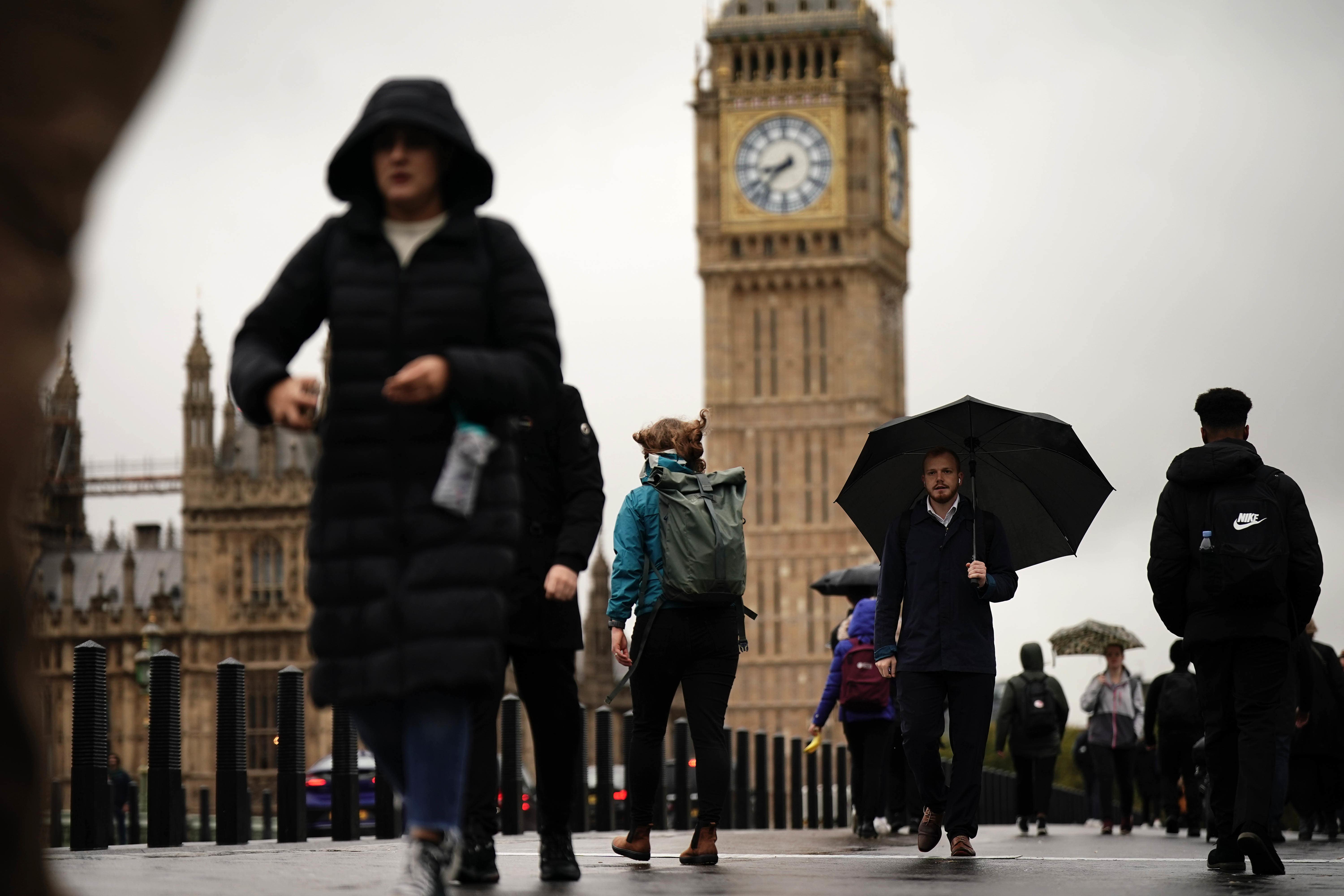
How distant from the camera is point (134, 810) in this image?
28625 mm

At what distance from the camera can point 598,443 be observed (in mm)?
6426

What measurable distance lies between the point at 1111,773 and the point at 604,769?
415cm

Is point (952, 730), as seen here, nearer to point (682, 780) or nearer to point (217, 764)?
point (217, 764)

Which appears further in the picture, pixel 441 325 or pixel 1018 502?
pixel 1018 502

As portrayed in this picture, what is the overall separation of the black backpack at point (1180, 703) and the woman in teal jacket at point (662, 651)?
24.6 ft

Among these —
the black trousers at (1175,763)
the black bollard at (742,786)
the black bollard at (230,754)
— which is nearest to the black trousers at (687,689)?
the black bollard at (230,754)

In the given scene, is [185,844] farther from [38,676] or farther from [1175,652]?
[38,676]

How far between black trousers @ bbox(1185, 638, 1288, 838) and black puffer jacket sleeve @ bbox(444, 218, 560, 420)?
3.46 metres

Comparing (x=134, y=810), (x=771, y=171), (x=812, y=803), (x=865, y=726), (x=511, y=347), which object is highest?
(x=771, y=171)

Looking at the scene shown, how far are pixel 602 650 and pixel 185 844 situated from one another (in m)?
65.2

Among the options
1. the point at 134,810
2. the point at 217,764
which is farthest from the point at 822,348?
the point at 217,764

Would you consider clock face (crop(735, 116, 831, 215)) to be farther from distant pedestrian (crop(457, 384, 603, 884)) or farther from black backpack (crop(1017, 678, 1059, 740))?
distant pedestrian (crop(457, 384, 603, 884))

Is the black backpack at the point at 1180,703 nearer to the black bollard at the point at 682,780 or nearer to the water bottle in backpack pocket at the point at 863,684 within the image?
the water bottle in backpack pocket at the point at 863,684

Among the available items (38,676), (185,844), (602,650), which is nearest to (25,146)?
(38,676)
